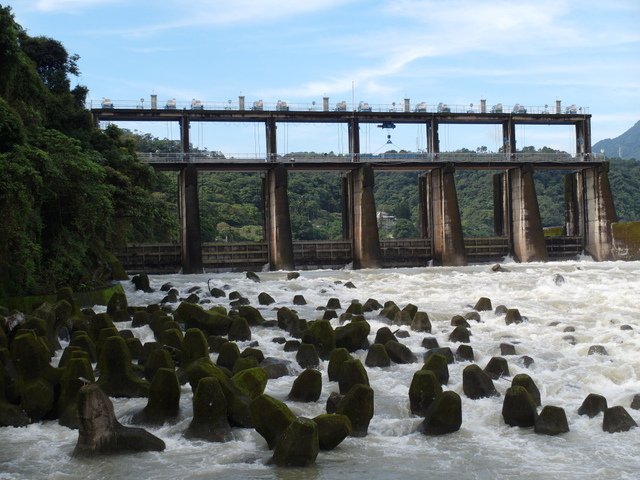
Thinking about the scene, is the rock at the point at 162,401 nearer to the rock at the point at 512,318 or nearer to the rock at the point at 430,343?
the rock at the point at 430,343

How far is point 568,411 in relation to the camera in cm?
1104

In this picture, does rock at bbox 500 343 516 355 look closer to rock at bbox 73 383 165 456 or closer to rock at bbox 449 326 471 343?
rock at bbox 449 326 471 343

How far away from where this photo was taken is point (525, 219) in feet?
148

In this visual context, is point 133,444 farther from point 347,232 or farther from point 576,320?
point 347,232

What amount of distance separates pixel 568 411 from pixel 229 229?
5423 cm

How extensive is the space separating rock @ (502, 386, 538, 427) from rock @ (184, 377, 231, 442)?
12.2 ft

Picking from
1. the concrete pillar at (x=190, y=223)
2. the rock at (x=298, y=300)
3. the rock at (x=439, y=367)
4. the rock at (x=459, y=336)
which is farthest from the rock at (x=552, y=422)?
the concrete pillar at (x=190, y=223)

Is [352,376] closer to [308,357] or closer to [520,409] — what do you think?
[308,357]

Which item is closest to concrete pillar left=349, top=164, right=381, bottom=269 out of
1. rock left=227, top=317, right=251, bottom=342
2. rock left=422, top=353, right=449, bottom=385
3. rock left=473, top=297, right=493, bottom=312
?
rock left=473, top=297, right=493, bottom=312

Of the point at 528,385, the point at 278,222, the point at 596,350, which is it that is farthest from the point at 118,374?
the point at 278,222

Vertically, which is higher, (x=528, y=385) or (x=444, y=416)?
(x=528, y=385)

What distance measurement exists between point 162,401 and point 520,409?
15.7 feet

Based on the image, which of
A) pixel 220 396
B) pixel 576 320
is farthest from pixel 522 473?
pixel 576 320

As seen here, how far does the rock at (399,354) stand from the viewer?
14.1m
